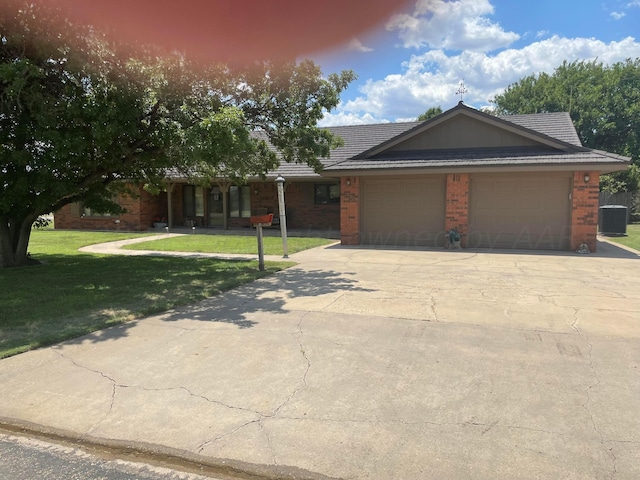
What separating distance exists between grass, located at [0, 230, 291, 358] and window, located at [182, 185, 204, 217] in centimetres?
975

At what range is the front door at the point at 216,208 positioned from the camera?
21750mm

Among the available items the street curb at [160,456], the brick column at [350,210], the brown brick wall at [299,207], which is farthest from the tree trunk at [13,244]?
the brown brick wall at [299,207]

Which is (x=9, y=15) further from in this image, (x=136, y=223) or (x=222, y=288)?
(x=136, y=223)

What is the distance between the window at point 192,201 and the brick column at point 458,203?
1292cm

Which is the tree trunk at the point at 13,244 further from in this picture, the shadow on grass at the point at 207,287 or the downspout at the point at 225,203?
the downspout at the point at 225,203

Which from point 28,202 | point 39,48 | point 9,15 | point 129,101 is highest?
point 9,15

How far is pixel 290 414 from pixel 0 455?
6.38 feet

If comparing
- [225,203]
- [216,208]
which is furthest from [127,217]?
[225,203]

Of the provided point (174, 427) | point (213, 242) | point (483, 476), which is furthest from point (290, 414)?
point (213, 242)

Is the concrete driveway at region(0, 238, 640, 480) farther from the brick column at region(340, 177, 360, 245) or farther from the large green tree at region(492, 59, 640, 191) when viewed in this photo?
the large green tree at region(492, 59, 640, 191)

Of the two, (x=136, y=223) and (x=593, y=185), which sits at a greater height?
(x=593, y=185)

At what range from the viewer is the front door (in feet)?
71.4

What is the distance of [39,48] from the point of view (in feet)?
24.3

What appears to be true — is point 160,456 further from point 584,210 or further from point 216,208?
point 216,208
